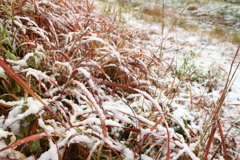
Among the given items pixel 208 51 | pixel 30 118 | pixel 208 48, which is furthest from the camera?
pixel 208 48

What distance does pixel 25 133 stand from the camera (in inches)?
21.3

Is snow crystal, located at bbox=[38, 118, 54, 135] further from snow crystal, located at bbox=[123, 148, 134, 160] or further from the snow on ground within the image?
the snow on ground

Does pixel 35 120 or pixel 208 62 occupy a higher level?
pixel 35 120

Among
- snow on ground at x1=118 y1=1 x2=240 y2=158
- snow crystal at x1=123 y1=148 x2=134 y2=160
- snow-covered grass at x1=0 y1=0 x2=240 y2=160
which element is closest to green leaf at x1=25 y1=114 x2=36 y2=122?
snow-covered grass at x1=0 y1=0 x2=240 y2=160

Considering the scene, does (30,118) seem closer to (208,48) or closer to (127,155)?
(127,155)

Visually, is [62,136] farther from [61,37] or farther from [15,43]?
[61,37]

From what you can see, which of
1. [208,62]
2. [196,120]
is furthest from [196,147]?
[208,62]

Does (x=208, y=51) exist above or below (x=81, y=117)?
below

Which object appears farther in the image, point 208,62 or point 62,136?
point 208,62

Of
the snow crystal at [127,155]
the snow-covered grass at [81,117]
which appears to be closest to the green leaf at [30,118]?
the snow-covered grass at [81,117]

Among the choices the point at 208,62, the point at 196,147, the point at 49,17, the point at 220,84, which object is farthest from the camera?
the point at 208,62

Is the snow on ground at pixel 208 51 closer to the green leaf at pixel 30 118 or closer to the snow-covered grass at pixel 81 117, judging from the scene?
the snow-covered grass at pixel 81 117

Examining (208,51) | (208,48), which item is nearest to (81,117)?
(208,51)

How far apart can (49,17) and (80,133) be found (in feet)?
3.35
